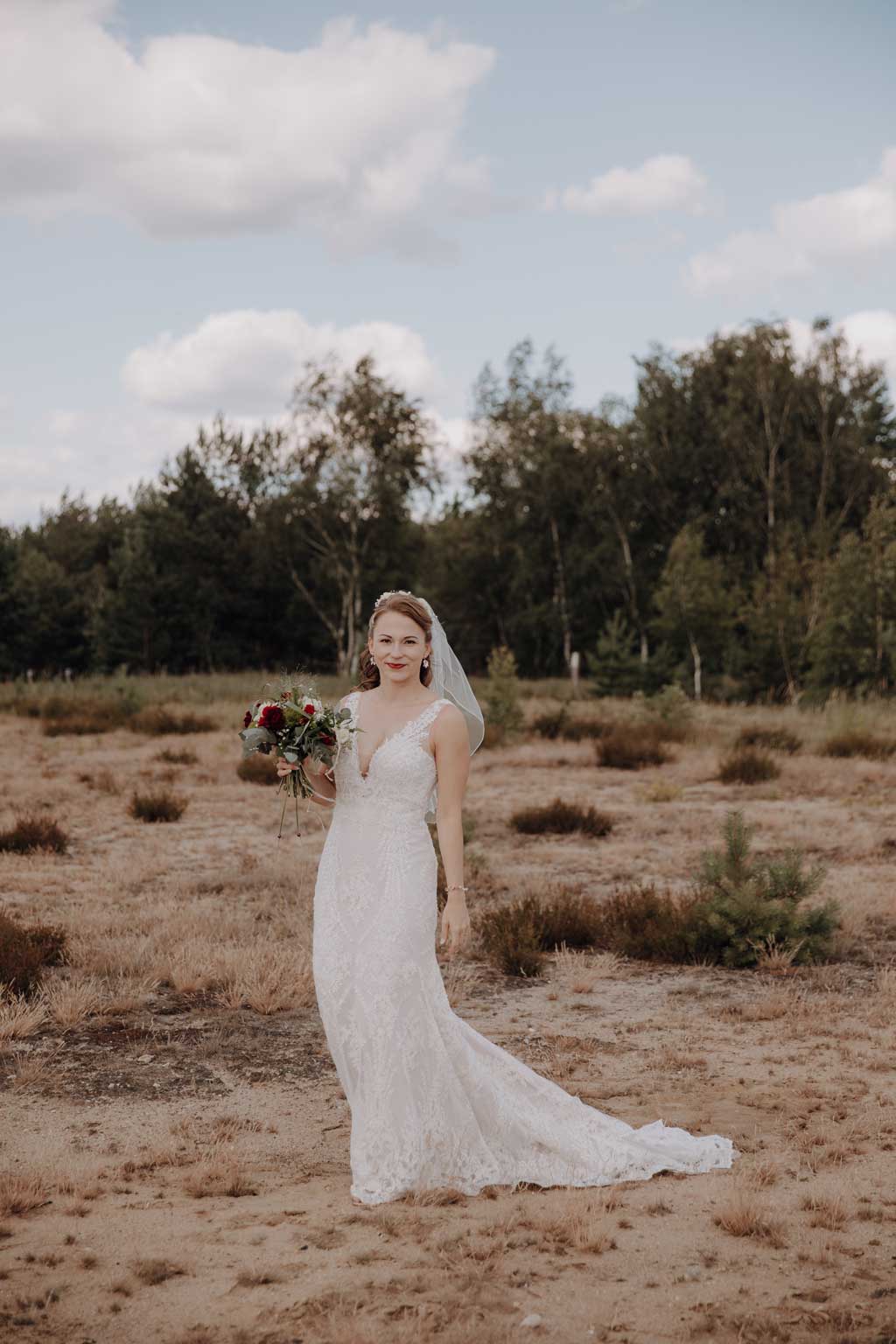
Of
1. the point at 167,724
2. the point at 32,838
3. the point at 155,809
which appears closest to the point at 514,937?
the point at 32,838

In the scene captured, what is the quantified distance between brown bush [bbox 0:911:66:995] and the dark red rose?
3.19m

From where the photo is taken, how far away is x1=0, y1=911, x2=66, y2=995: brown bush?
6680 mm

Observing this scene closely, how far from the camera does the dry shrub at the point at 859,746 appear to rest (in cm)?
1750

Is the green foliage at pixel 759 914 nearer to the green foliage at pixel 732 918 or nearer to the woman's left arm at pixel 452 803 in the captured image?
the green foliage at pixel 732 918

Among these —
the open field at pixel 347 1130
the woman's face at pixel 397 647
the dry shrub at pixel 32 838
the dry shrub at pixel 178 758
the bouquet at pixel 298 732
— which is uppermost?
the woman's face at pixel 397 647

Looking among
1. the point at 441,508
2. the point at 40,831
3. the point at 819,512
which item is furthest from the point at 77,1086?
the point at 441,508

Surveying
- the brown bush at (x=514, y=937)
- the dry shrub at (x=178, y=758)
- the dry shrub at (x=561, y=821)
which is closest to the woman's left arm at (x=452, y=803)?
the brown bush at (x=514, y=937)

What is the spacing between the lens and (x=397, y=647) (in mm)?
4484

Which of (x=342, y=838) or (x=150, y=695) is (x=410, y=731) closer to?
(x=342, y=838)

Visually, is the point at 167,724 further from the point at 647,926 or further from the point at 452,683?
the point at 452,683

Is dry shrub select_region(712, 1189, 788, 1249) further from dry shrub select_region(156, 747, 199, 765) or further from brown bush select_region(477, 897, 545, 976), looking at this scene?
dry shrub select_region(156, 747, 199, 765)

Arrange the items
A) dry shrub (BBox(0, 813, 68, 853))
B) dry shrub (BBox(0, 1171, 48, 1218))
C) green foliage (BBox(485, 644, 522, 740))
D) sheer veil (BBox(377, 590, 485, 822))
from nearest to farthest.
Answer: dry shrub (BBox(0, 1171, 48, 1218)) < sheer veil (BBox(377, 590, 485, 822)) < dry shrub (BBox(0, 813, 68, 853)) < green foliage (BBox(485, 644, 522, 740))

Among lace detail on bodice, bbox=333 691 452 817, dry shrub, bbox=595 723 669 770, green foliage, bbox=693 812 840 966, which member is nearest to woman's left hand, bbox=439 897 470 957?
lace detail on bodice, bbox=333 691 452 817

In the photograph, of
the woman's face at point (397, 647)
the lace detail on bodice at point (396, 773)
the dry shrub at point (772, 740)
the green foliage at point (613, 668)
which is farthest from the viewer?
the green foliage at point (613, 668)
